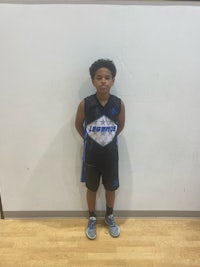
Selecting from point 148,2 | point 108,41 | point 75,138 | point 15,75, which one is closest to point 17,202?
point 75,138

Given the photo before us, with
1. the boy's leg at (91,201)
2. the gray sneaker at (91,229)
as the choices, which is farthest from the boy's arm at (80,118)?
the gray sneaker at (91,229)

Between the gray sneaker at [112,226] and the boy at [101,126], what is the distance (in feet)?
0.83

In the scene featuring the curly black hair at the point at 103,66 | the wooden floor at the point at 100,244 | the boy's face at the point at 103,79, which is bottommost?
the wooden floor at the point at 100,244

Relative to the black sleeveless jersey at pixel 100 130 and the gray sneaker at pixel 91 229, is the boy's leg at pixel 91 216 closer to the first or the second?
the gray sneaker at pixel 91 229

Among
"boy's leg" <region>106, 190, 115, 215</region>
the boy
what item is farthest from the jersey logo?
"boy's leg" <region>106, 190, 115, 215</region>

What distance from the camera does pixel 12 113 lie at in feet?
6.04

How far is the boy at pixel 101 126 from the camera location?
162cm

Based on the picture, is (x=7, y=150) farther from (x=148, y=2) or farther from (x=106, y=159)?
(x=148, y=2)

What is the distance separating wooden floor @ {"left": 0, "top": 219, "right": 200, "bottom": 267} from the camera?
1798 millimetres

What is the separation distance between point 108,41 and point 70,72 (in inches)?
11.5

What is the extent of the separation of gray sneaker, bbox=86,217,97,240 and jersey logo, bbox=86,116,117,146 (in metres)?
0.63

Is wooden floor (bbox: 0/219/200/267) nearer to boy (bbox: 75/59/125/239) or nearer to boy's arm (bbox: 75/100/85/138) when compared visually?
boy (bbox: 75/59/125/239)

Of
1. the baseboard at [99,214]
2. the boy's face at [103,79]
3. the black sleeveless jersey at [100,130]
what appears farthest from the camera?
the baseboard at [99,214]

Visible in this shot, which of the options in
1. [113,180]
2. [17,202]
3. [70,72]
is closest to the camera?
[70,72]
